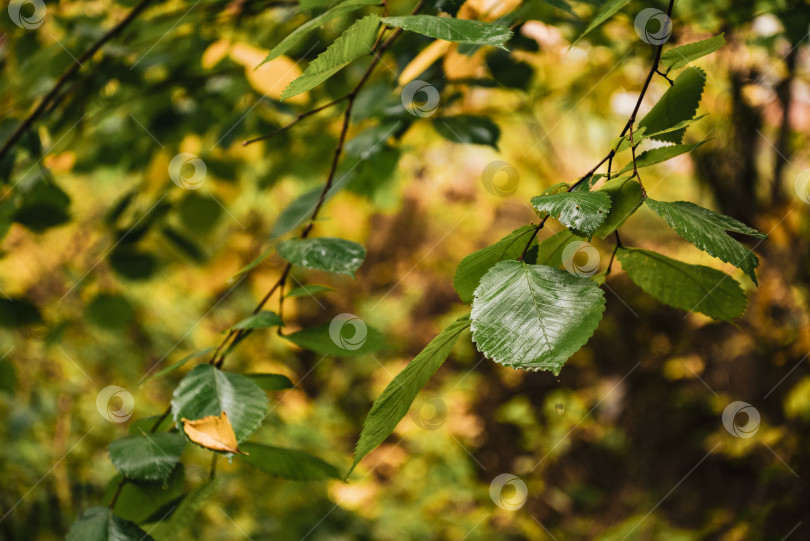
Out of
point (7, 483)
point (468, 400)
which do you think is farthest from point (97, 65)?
point (468, 400)

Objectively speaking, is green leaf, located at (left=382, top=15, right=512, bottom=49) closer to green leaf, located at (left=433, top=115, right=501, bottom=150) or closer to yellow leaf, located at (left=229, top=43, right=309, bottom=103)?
green leaf, located at (left=433, top=115, right=501, bottom=150)

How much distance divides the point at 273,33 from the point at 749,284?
1133mm

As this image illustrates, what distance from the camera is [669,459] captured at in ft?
5.24

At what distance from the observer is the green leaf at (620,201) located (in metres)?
0.26

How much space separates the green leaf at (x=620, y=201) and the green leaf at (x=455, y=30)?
0.08 meters

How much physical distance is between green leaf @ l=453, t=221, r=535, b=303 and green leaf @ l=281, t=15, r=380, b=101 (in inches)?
4.3

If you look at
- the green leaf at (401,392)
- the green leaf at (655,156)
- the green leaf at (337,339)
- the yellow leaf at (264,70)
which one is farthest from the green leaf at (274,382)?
the yellow leaf at (264,70)

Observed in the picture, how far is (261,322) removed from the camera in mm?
352

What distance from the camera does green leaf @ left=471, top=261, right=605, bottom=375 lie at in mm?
217


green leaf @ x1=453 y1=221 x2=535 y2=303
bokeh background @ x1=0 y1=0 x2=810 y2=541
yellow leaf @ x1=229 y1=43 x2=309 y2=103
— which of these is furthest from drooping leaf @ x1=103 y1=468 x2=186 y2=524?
yellow leaf @ x1=229 y1=43 x2=309 y2=103

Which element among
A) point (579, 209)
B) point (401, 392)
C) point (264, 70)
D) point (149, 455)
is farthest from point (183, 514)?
point (264, 70)

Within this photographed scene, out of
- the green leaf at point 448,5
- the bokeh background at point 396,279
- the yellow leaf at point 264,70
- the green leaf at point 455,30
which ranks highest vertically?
the yellow leaf at point 264,70

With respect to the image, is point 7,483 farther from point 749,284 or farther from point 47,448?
point 749,284

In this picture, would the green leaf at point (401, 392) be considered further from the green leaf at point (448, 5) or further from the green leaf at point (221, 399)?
the green leaf at point (448, 5)
